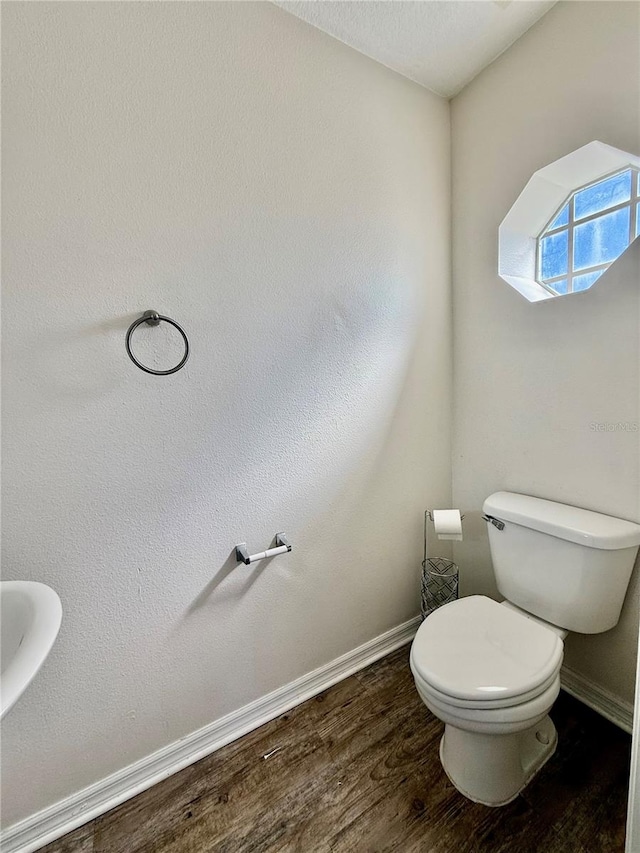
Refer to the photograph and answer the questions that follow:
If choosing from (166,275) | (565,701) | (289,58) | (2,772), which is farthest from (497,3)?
(2,772)

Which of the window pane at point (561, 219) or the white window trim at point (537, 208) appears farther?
the window pane at point (561, 219)

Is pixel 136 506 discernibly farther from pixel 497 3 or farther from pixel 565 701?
pixel 497 3

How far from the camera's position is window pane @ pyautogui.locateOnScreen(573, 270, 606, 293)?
4.24 feet

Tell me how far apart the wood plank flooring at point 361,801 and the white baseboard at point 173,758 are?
3 cm

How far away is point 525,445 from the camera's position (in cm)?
145

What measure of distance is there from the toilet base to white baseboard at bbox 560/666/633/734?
31 centimetres

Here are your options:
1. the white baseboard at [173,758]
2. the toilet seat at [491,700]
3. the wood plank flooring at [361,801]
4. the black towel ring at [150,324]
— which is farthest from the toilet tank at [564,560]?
the black towel ring at [150,324]

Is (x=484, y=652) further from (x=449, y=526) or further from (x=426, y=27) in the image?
(x=426, y=27)

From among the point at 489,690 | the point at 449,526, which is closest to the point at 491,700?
the point at 489,690

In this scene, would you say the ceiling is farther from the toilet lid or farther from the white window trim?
the toilet lid

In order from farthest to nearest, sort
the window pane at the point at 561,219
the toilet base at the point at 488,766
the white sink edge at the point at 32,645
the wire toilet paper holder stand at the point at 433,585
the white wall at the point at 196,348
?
the wire toilet paper holder stand at the point at 433,585 → the window pane at the point at 561,219 → the toilet base at the point at 488,766 → the white wall at the point at 196,348 → the white sink edge at the point at 32,645

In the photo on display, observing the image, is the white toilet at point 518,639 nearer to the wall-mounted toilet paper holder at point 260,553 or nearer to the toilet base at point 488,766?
the toilet base at point 488,766

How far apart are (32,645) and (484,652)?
3.60 ft

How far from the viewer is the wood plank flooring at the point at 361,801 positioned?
3.35ft
